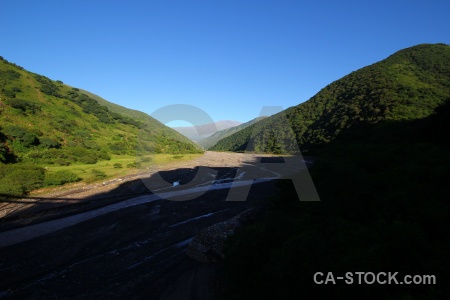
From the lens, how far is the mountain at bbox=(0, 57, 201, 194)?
30.7 metres

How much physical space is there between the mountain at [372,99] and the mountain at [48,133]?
29.7 meters

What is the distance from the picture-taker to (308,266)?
665 cm

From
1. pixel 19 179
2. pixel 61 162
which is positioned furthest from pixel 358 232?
pixel 61 162

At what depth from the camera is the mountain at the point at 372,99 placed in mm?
42219

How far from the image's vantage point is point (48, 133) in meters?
46.0

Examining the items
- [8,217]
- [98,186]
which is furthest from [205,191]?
[8,217]

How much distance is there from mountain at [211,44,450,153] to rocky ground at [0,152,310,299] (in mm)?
28556

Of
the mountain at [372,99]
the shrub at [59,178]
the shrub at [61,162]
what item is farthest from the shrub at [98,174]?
the mountain at [372,99]

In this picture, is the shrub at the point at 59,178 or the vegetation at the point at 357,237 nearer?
the vegetation at the point at 357,237

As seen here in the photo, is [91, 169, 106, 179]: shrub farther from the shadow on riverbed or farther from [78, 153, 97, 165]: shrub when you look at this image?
[78, 153, 97, 165]: shrub

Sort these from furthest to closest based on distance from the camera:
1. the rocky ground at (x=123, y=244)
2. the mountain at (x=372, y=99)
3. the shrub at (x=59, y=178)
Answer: the mountain at (x=372, y=99) → the shrub at (x=59, y=178) → the rocky ground at (x=123, y=244)

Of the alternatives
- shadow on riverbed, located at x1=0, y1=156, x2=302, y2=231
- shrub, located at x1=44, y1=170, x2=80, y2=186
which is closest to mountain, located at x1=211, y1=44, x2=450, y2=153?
shadow on riverbed, located at x1=0, y1=156, x2=302, y2=231

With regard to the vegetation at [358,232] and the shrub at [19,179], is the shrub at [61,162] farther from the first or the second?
the vegetation at [358,232]

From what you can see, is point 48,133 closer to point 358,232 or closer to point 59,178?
point 59,178
